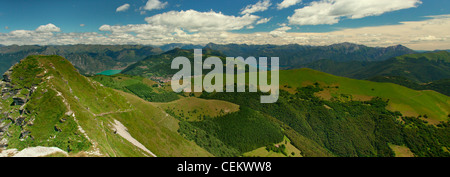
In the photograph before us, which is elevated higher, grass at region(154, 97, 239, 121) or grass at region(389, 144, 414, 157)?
grass at region(154, 97, 239, 121)

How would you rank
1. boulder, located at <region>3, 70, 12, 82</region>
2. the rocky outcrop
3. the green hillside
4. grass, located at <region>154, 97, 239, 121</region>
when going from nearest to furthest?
the rocky outcrop
boulder, located at <region>3, 70, 12, 82</region>
grass, located at <region>154, 97, 239, 121</region>
the green hillside

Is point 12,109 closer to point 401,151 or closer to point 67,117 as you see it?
point 67,117

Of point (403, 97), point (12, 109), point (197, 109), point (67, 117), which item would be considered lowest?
point (197, 109)

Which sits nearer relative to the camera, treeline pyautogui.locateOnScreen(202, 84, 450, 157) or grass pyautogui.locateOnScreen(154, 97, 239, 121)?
treeline pyautogui.locateOnScreen(202, 84, 450, 157)

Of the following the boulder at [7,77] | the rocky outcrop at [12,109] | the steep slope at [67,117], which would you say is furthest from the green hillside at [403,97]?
the boulder at [7,77]

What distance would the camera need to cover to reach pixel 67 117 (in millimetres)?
39656

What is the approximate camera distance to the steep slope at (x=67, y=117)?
118ft

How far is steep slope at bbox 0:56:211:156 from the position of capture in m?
35.9

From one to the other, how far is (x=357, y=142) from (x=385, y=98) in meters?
64.9

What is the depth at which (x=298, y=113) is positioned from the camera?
16588cm

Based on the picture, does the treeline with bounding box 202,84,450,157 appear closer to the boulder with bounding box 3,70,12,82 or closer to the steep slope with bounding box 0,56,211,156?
the steep slope with bounding box 0,56,211,156

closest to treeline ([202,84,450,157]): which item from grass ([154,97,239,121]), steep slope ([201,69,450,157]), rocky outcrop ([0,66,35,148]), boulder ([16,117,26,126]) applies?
steep slope ([201,69,450,157])

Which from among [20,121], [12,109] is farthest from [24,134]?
[12,109]

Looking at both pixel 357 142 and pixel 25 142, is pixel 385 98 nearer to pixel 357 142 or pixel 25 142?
pixel 357 142
